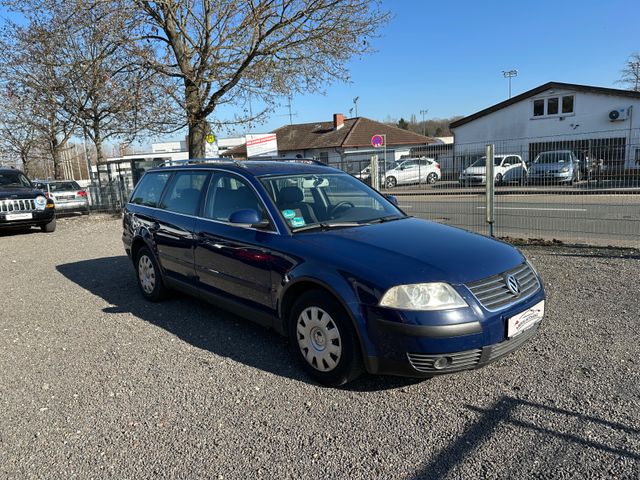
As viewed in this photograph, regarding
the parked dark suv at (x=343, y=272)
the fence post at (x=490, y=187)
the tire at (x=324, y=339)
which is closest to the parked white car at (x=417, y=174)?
the fence post at (x=490, y=187)

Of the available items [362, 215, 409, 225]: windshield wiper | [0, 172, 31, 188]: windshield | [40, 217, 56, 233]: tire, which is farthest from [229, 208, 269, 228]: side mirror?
[0, 172, 31, 188]: windshield

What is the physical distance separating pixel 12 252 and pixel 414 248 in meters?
9.78

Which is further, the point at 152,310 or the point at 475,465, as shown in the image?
the point at 152,310

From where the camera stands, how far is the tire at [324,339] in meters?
3.23

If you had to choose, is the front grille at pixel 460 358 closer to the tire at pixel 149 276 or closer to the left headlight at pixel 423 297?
the left headlight at pixel 423 297

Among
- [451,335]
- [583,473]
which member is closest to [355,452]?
[451,335]

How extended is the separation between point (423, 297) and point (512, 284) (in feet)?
2.48

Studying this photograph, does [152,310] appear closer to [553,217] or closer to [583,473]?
[583,473]

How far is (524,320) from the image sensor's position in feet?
10.8

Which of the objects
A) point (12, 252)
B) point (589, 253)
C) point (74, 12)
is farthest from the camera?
point (74, 12)

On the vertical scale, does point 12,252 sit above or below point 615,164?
below

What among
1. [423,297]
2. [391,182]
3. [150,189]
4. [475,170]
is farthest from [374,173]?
[423,297]

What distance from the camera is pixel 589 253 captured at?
24.0 feet

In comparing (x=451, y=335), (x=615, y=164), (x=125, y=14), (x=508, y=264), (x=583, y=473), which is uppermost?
(x=125, y=14)
